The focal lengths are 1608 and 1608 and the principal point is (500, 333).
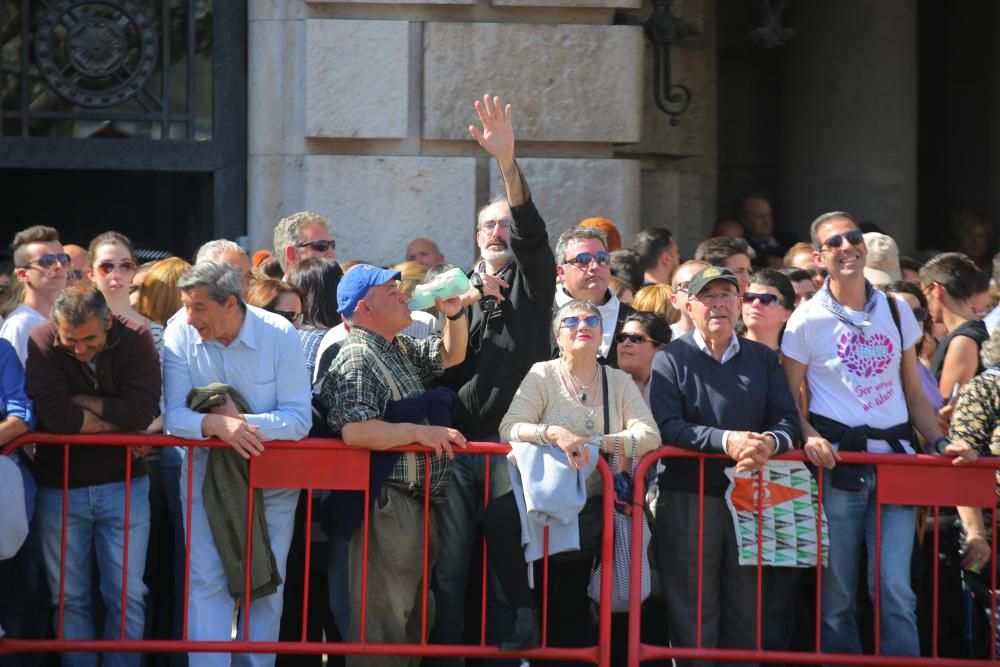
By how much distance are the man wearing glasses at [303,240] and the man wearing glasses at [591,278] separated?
3.75 feet

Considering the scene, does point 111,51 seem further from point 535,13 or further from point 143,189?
point 535,13

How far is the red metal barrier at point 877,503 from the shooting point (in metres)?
5.87

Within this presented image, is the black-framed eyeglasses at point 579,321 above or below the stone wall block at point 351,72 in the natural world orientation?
below

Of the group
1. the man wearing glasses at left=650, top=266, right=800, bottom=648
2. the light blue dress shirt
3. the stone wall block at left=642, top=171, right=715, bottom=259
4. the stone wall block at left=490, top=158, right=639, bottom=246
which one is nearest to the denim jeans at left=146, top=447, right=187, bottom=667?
the light blue dress shirt

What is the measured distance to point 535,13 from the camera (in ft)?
27.6

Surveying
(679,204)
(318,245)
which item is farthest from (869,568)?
(679,204)

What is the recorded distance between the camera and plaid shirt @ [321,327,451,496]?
19.1 ft

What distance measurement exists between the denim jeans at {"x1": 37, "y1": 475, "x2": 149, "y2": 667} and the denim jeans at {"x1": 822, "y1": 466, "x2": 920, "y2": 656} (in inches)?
102

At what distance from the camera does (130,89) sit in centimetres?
834

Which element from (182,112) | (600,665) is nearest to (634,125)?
(182,112)

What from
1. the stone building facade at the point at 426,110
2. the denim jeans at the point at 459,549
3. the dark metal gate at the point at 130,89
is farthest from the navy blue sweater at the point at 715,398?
the dark metal gate at the point at 130,89

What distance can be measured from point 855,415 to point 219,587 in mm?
2503

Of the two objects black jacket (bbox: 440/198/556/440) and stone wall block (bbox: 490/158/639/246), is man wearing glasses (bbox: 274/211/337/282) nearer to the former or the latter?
black jacket (bbox: 440/198/556/440)

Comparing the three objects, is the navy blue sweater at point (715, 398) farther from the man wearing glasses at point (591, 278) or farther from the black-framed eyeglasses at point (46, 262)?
the black-framed eyeglasses at point (46, 262)
